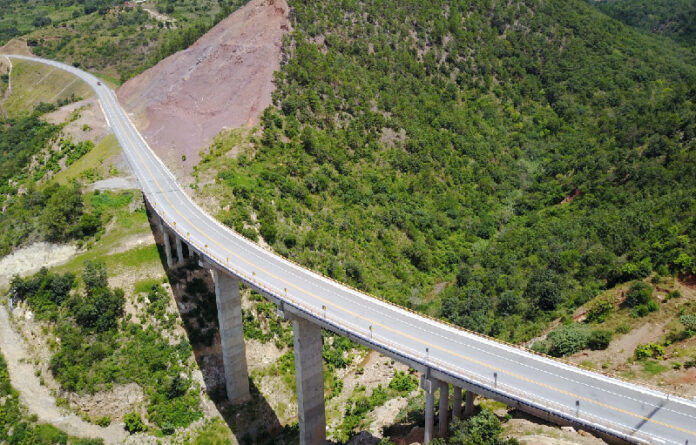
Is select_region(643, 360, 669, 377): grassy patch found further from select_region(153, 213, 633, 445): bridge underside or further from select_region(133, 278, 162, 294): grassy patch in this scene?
select_region(133, 278, 162, 294): grassy patch

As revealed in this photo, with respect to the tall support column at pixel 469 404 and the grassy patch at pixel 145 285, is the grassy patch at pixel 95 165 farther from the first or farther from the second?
the tall support column at pixel 469 404

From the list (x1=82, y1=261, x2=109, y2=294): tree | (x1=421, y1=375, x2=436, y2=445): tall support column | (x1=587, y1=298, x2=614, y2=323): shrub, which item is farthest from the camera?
(x1=82, y1=261, x2=109, y2=294): tree

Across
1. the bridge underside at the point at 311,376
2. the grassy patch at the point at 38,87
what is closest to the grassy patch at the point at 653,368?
the bridge underside at the point at 311,376

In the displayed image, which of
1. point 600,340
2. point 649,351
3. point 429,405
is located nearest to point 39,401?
point 429,405

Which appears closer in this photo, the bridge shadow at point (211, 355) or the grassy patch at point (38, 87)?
the bridge shadow at point (211, 355)

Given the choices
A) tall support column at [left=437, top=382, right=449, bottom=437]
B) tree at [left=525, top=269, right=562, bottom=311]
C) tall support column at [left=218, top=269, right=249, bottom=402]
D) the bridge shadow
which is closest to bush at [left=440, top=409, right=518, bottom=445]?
tall support column at [left=437, top=382, right=449, bottom=437]

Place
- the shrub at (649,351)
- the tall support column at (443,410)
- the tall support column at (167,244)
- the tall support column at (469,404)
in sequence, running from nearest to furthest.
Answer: the tall support column at (443,410), the tall support column at (469,404), the shrub at (649,351), the tall support column at (167,244)

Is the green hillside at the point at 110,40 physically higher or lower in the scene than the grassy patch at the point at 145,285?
lower

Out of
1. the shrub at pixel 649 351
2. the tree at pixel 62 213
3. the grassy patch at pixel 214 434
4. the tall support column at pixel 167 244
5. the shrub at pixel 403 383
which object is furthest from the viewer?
the tree at pixel 62 213
